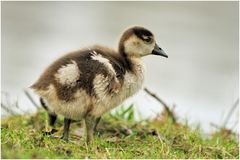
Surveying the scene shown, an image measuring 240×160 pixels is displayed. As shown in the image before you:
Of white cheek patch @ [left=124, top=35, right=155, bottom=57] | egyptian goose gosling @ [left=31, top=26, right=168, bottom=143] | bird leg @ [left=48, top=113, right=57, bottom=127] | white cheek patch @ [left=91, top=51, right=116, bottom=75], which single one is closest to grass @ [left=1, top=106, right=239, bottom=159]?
bird leg @ [left=48, top=113, right=57, bottom=127]

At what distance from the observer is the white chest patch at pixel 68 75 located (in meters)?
4.72

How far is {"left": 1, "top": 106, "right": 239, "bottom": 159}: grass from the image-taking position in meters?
4.51

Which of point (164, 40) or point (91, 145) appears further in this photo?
point (164, 40)

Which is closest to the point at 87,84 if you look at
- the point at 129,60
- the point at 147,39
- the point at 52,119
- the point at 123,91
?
the point at 123,91

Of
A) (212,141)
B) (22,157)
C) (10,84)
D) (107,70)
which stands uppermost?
(107,70)

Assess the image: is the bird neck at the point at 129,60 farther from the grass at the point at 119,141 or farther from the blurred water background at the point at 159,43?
the blurred water background at the point at 159,43

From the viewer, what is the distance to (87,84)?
4.77m

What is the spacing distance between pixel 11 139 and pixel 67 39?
6.72 metres

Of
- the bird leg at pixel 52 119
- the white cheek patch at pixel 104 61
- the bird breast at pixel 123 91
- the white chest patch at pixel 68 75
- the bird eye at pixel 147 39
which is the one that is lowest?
the bird leg at pixel 52 119

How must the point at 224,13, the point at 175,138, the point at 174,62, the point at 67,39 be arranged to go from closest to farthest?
the point at 175,138 → the point at 174,62 → the point at 67,39 → the point at 224,13

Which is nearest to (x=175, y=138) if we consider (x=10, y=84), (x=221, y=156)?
(x=221, y=156)

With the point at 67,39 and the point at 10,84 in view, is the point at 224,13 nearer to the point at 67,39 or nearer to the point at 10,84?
the point at 67,39

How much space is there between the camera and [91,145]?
4.76 m

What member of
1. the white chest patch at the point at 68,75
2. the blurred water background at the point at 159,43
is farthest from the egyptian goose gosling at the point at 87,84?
the blurred water background at the point at 159,43
